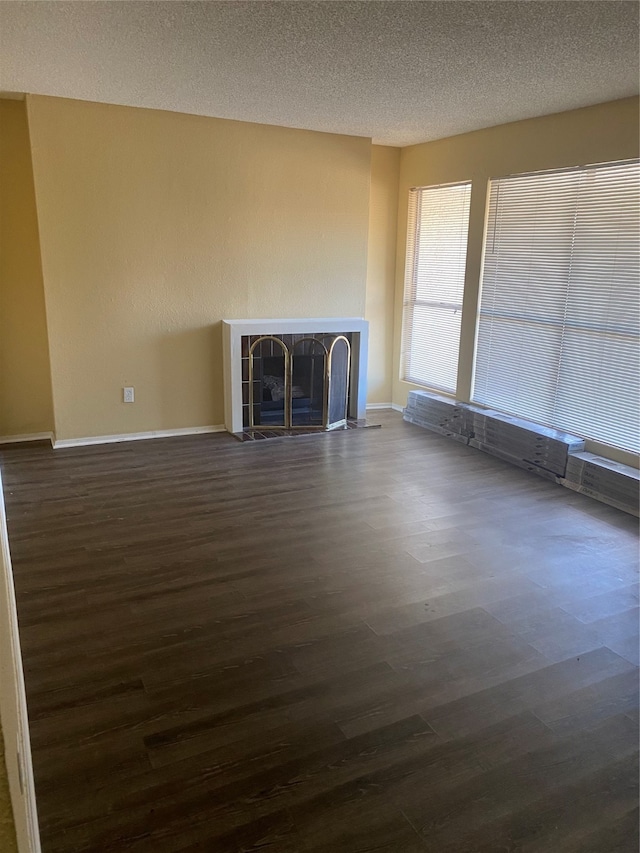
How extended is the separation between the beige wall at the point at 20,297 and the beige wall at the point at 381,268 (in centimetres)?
296

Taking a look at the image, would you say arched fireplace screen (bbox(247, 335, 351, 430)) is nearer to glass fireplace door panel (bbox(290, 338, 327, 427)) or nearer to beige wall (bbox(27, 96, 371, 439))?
glass fireplace door panel (bbox(290, 338, 327, 427))

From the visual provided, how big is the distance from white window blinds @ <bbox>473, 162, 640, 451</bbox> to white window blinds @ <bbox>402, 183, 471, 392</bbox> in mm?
392

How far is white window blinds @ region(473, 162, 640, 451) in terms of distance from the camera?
12.9 ft

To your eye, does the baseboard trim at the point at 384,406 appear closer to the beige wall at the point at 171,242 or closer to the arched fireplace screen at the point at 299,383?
the arched fireplace screen at the point at 299,383

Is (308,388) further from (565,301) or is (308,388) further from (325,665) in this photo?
(325,665)

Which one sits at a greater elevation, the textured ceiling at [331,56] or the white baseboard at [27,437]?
the textured ceiling at [331,56]

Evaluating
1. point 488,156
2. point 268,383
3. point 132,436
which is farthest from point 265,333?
point 488,156

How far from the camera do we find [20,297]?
4691 mm

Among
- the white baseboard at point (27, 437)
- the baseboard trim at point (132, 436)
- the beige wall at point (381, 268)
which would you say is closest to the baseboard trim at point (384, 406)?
the beige wall at point (381, 268)

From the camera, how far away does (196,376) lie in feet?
16.9

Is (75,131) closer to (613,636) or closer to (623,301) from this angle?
(623,301)

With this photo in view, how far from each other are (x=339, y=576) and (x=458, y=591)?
562 mm

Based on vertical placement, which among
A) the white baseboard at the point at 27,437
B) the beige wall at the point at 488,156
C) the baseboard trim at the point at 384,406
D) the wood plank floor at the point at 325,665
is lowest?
the wood plank floor at the point at 325,665

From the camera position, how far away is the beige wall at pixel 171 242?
4.46 meters
